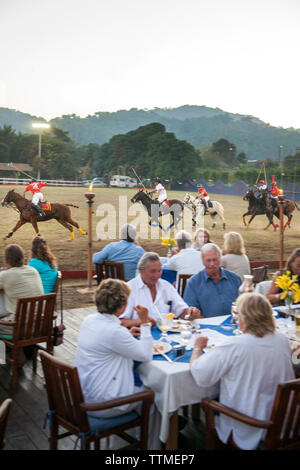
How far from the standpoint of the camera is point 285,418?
2145mm

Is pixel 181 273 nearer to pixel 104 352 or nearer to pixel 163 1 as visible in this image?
pixel 104 352

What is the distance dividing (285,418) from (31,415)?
1903mm

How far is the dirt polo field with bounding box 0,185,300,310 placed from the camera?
11.1 m

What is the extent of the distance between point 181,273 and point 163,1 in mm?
10847

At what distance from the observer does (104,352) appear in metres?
2.37

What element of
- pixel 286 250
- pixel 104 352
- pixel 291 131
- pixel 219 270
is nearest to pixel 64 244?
pixel 286 250

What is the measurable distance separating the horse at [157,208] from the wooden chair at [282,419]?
1130 cm

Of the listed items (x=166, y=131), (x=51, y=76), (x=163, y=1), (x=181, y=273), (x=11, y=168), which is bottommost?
(x=181, y=273)

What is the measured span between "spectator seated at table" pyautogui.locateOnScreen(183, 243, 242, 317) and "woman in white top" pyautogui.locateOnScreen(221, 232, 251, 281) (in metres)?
0.97

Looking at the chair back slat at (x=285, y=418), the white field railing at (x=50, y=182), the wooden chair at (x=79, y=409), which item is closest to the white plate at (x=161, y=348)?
the wooden chair at (x=79, y=409)

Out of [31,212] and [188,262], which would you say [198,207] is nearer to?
[31,212]

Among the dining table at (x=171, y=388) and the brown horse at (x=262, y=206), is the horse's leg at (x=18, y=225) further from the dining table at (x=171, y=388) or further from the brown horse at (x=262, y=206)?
the dining table at (x=171, y=388)

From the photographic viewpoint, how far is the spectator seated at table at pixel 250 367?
2186 millimetres

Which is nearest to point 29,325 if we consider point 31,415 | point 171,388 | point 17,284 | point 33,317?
point 33,317
